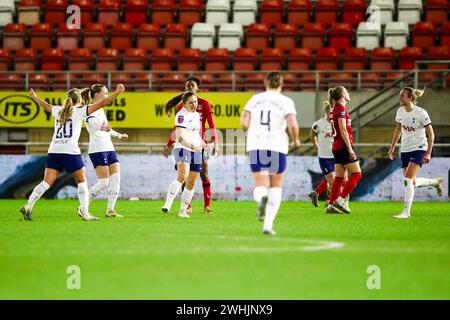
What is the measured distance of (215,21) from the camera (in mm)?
28734

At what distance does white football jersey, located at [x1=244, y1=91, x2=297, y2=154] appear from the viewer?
34.6ft

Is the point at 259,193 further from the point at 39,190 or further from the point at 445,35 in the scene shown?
the point at 445,35

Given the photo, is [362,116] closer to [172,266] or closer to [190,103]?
[190,103]

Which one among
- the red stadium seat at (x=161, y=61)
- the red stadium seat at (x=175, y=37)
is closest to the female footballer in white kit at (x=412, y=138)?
the red stadium seat at (x=161, y=61)

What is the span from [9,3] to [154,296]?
2490cm

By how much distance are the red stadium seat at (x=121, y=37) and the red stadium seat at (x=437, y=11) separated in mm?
9220

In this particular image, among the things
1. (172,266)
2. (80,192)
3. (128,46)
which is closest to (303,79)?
(128,46)

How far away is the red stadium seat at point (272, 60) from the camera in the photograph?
25.7 m

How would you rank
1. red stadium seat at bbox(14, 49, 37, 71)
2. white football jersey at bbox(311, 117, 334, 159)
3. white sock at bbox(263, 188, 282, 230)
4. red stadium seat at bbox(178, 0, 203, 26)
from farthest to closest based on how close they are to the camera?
red stadium seat at bbox(178, 0, 203, 26), red stadium seat at bbox(14, 49, 37, 71), white football jersey at bbox(311, 117, 334, 159), white sock at bbox(263, 188, 282, 230)

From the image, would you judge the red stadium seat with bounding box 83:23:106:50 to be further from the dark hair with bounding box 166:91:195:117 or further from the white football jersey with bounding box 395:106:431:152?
the white football jersey with bounding box 395:106:431:152

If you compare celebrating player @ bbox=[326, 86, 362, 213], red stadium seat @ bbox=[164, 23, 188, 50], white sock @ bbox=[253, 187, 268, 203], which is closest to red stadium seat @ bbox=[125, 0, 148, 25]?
red stadium seat @ bbox=[164, 23, 188, 50]

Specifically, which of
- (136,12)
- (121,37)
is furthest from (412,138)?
(136,12)

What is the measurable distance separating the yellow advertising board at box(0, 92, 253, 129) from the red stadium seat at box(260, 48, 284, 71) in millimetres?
2136

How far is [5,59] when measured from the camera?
26344 mm
